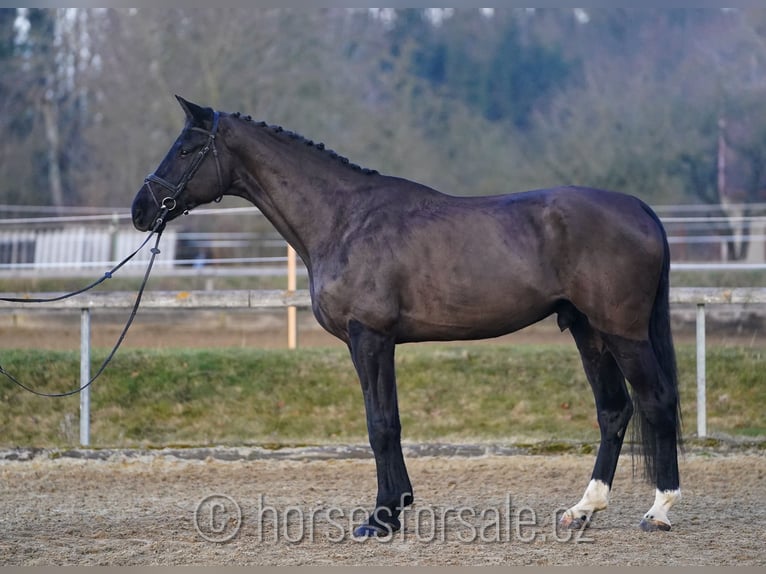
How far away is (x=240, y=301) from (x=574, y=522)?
11.3 feet

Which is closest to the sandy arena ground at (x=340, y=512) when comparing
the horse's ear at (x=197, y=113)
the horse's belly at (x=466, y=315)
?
the horse's belly at (x=466, y=315)

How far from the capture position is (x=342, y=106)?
23.8 m

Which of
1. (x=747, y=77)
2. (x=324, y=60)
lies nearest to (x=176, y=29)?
(x=324, y=60)

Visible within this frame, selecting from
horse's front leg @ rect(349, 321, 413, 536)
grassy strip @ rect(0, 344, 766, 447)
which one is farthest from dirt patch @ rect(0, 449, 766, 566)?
grassy strip @ rect(0, 344, 766, 447)

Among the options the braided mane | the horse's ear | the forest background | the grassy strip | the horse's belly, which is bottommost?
the grassy strip

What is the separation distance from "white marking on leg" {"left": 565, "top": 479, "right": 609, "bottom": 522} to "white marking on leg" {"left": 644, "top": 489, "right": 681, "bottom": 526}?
24cm

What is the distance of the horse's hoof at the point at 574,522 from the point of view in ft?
15.6

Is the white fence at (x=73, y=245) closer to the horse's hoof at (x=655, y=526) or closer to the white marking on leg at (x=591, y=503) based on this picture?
the white marking on leg at (x=591, y=503)

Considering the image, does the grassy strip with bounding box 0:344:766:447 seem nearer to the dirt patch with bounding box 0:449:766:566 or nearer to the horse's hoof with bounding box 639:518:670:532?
the dirt patch with bounding box 0:449:766:566

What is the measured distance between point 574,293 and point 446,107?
25963 millimetres

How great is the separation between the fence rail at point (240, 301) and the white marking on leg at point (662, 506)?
2.23 m

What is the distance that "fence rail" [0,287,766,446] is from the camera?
6914 mm

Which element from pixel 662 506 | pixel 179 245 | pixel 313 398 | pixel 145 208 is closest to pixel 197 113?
pixel 145 208

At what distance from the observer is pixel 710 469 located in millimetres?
6262
